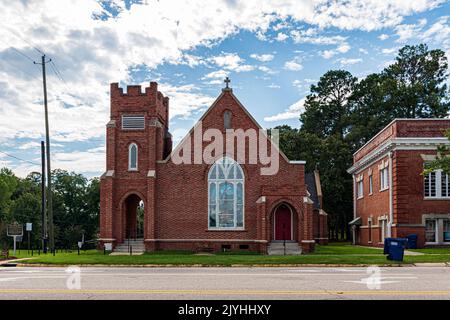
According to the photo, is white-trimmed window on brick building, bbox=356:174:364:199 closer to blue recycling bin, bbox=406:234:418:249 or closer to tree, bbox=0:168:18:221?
blue recycling bin, bbox=406:234:418:249

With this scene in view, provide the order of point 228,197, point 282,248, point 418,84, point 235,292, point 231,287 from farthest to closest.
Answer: point 418,84
point 228,197
point 282,248
point 231,287
point 235,292

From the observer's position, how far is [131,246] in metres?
36.5

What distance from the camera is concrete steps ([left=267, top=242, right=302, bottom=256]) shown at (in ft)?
115

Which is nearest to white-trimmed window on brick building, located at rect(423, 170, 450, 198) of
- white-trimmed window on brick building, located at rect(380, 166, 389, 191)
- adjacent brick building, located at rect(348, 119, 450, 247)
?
adjacent brick building, located at rect(348, 119, 450, 247)

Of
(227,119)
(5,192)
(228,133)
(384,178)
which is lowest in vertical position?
(5,192)

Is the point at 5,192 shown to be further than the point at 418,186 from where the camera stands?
Yes

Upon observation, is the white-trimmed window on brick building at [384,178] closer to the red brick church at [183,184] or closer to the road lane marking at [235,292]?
the red brick church at [183,184]

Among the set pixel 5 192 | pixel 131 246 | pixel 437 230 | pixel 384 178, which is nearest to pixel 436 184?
pixel 437 230

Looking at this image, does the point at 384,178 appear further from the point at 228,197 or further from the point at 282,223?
the point at 228,197

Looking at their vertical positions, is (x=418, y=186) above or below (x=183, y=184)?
below

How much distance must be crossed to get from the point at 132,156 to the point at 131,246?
Result: 5730 mm

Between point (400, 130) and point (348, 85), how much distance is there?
40099 millimetres

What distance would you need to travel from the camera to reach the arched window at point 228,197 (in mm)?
37094
